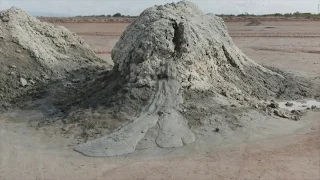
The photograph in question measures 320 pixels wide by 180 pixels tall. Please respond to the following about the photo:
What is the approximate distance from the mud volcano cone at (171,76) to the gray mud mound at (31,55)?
2.24m

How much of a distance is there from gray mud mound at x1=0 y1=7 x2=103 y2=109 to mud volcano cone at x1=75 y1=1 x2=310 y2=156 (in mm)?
2243

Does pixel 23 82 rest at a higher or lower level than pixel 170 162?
higher

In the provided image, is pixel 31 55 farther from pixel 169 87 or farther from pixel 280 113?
pixel 280 113

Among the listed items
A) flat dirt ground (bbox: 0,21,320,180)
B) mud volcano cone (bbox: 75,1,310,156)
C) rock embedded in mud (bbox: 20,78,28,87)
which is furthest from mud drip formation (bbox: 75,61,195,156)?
rock embedded in mud (bbox: 20,78,28,87)

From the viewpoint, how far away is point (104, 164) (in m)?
6.66

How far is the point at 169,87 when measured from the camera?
8391mm

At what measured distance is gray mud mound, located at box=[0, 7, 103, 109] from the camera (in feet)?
34.4

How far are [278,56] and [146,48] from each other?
890cm

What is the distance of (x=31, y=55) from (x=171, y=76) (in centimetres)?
456

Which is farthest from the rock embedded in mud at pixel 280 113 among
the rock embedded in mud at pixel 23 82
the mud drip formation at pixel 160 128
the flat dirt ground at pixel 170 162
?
the rock embedded in mud at pixel 23 82

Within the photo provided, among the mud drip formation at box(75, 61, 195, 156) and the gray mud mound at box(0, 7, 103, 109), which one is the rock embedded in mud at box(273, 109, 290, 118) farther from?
the gray mud mound at box(0, 7, 103, 109)

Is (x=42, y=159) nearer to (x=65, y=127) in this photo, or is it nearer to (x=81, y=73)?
(x=65, y=127)

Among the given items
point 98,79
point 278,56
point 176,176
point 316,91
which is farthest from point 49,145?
point 278,56

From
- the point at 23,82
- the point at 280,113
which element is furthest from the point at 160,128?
the point at 23,82
